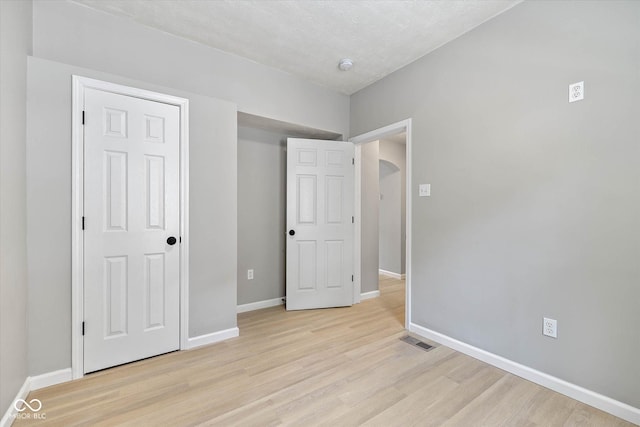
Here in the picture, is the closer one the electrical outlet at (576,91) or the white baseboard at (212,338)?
the electrical outlet at (576,91)

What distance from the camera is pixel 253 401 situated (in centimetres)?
170

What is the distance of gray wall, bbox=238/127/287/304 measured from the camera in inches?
132

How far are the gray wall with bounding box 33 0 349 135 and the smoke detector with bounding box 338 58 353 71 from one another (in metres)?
0.51

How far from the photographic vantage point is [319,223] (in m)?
3.43

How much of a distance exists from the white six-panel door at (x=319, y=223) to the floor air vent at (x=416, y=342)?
1.01 metres

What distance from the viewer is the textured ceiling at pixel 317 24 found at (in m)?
2.07

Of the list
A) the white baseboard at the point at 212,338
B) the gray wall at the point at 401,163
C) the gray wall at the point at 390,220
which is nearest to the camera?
the white baseboard at the point at 212,338

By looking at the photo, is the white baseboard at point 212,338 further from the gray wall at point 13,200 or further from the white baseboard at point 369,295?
the white baseboard at point 369,295

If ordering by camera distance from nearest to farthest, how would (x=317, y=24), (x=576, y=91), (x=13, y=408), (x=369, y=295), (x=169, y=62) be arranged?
(x=13, y=408) → (x=576, y=91) → (x=317, y=24) → (x=169, y=62) → (x=369, y=295)

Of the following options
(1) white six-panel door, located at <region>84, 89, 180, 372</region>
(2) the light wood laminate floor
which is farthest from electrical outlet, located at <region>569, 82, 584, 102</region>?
(1) white six-panel door, located at <region>84, 89, 180, 372</region>

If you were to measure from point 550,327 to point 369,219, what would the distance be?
2.32m
